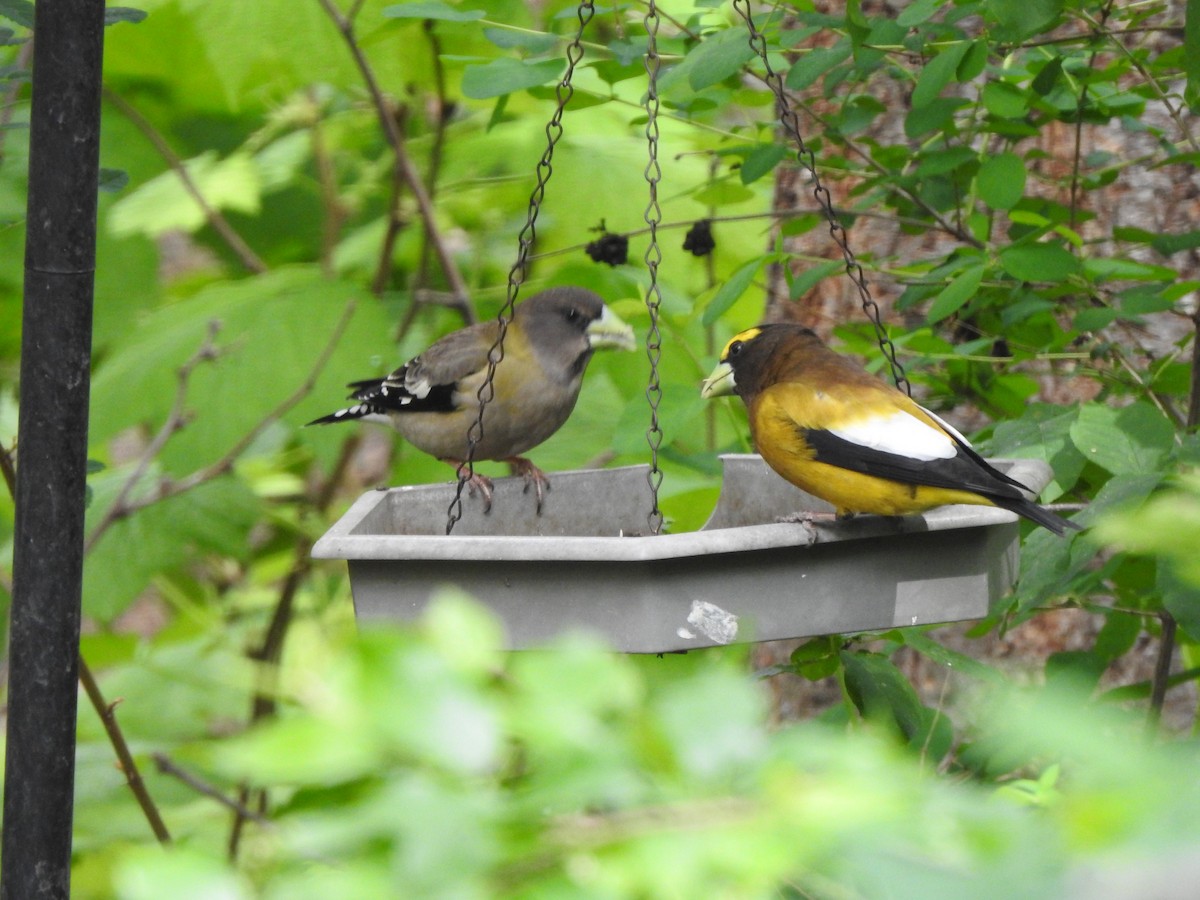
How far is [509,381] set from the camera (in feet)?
11.1

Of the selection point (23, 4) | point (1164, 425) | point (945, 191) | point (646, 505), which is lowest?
point (646, 505)

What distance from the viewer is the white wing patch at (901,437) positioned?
249 cm

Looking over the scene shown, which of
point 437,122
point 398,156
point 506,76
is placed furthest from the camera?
point 437,122

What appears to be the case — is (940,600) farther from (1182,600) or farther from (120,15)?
(120,15)

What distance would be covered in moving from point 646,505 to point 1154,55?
218 cm

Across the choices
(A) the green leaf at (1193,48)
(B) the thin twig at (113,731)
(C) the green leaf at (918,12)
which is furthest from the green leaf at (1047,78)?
(B) the thin twig at (113,731)

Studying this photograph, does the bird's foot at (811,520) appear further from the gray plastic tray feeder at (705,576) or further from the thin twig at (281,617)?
the thin twig at (281,617)

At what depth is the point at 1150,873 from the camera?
0.52 metres

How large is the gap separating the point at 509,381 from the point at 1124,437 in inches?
60.4

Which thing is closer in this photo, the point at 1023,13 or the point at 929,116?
the point at 1023,13

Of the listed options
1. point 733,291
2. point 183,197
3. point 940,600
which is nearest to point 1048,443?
point 940,600

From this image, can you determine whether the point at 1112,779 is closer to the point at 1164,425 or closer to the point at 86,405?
the point at 86,405

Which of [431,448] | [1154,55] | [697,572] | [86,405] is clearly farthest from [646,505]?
[1154,55]

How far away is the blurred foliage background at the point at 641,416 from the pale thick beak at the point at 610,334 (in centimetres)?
22
